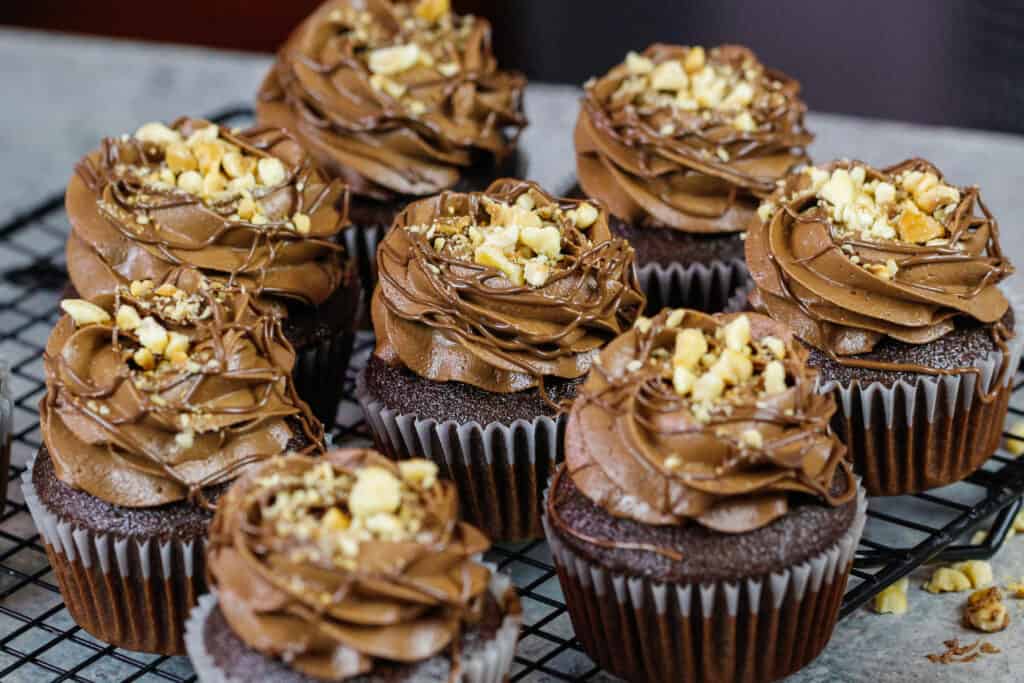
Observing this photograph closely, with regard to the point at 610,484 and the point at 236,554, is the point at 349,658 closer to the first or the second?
the point at 236,554

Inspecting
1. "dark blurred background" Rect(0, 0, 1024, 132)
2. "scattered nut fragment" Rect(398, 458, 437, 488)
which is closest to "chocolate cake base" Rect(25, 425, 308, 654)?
"scattered nut fragment" Rect(398, 458, 437, 488)

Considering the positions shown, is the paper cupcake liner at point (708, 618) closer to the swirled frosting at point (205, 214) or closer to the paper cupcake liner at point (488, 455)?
the paper cupcake liner at point (488, 455)

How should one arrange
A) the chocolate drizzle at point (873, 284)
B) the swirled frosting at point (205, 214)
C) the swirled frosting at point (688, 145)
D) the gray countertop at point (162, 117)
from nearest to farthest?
1. the chocolate drizzle at point (873, 284)
2. the swirled frosting at point (205, 214)
3. the swirled frosting at point (688, 145)
4. the gray countertop at point (162, 117)

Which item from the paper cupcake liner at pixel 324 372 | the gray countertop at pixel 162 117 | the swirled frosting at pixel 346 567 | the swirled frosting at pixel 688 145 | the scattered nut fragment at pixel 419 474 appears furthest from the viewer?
the gray countertop at pixel 162 117

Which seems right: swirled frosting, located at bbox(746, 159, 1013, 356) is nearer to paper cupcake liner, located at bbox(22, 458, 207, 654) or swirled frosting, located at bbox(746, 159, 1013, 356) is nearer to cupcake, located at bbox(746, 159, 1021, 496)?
cupcake, located at bbox(746, 159, 1021, 496)

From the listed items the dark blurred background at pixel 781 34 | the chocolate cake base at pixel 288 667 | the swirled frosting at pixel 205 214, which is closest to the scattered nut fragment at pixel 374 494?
the chocolate cake base at pixel 288 667

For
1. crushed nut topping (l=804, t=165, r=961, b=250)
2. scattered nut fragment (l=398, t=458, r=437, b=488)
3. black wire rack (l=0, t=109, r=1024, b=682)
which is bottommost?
black wire rack (l=0, t=109, r=1024, b=682)

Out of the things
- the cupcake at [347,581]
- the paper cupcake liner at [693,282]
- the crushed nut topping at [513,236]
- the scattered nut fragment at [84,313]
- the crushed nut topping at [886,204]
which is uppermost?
the crushed nut topping at [886,204]
